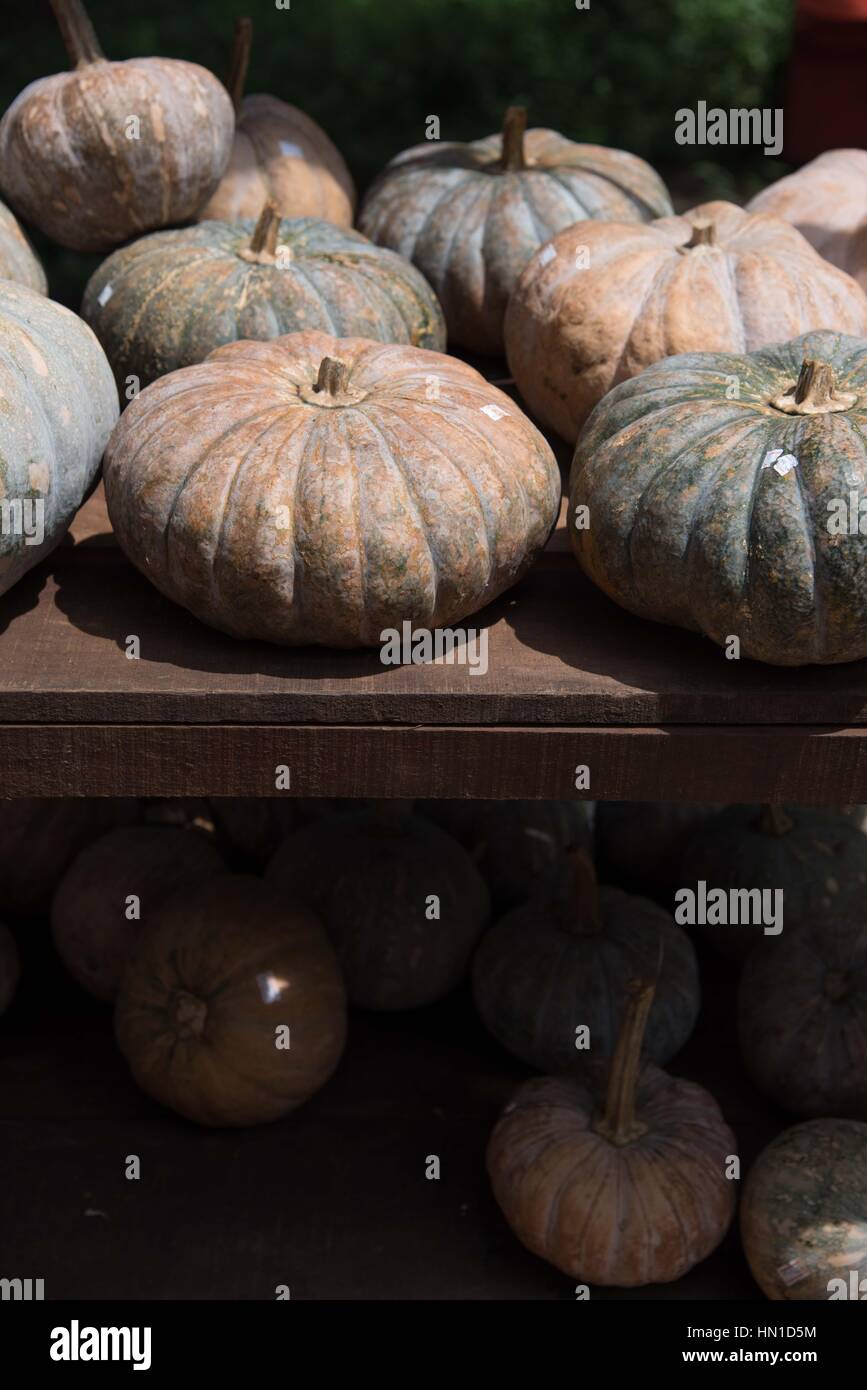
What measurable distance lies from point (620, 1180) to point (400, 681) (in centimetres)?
83

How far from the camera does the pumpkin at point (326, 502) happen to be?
1.80m

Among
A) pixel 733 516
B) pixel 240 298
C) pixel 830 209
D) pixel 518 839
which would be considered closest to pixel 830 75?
pixel 830 209

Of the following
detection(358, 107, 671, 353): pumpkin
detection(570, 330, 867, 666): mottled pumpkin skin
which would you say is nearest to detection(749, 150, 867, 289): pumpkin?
detection(358, 107, 671, 353): pumpkin

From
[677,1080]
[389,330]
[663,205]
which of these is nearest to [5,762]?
[389,330]


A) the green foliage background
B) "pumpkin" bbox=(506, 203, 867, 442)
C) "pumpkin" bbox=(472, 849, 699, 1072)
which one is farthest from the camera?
the green foliage background

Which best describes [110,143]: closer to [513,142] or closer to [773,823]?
[513,142]

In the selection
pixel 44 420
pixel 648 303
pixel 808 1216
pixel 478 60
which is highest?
pixel 478 60

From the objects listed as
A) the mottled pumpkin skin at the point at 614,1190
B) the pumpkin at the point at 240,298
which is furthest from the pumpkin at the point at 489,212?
the mottled pumpkin skin at the point at 614,1190

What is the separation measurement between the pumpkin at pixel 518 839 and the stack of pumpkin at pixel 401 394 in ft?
2.67

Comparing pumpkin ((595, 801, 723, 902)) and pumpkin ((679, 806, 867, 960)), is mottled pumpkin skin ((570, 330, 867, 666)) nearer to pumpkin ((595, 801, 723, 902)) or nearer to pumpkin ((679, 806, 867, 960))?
pumpkin ((679, 806, 867, 960))

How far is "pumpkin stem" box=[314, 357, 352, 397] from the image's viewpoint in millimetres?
1953

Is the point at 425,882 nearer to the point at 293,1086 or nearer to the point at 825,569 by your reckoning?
the point at 293,1086

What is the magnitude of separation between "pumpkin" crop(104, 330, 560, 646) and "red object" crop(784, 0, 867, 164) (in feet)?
17.0

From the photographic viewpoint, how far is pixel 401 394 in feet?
6.54
